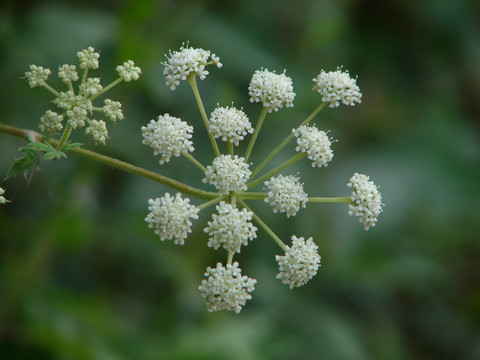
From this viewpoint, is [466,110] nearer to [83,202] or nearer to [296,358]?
[296,358]

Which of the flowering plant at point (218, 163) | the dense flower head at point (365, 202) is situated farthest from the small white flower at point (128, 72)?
the dense flower head at point (365, 202)

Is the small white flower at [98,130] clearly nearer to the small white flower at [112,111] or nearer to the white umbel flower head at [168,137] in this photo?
the small white flower at [112,111]

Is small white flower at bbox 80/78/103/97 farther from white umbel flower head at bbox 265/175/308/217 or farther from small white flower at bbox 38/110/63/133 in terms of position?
white umbel flower head at bbox 265/175/308/217

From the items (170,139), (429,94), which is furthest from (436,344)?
(170,139)

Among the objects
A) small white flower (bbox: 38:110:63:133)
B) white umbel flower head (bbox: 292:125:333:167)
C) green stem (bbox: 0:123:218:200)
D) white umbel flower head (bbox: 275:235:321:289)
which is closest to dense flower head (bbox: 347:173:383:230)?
white umbel flower head (bbox: 292:125:333:167)

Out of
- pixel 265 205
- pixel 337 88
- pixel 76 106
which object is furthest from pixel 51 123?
pixel 265 205
